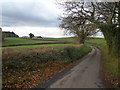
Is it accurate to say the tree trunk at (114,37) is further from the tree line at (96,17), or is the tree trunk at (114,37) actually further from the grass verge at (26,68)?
the grass verge at (26,68)

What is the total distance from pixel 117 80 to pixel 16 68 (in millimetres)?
7837

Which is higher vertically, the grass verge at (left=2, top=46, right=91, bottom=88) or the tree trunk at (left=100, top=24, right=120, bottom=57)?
the tree trunk at (left=100, top=24, right=120, bottom=57)

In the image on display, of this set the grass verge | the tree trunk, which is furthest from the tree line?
the grass verge

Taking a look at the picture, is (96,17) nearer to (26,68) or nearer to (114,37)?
(114,37)

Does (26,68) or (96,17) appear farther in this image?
(96,17)

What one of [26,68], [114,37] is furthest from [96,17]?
[26,68]

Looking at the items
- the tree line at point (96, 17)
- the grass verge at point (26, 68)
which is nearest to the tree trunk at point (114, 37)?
the tree line at point (96, 17)

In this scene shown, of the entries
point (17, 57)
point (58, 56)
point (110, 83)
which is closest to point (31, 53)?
point (17, 57)

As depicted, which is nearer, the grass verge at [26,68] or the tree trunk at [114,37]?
the grass verge at [26,68]

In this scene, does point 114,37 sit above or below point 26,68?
above

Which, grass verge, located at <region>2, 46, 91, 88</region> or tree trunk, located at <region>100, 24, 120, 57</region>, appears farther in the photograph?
tree trunk, located at <region>100, 24, 120, 57</region>

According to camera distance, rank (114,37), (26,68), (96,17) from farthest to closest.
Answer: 1. (96,17)
2. (114,37)
3. (26,68)

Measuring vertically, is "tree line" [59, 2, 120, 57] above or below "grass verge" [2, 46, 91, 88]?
above

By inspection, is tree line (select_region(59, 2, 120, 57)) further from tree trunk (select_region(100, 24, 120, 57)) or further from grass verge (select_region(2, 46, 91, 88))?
grass verge (select_region(2, 46, 91, 88))
